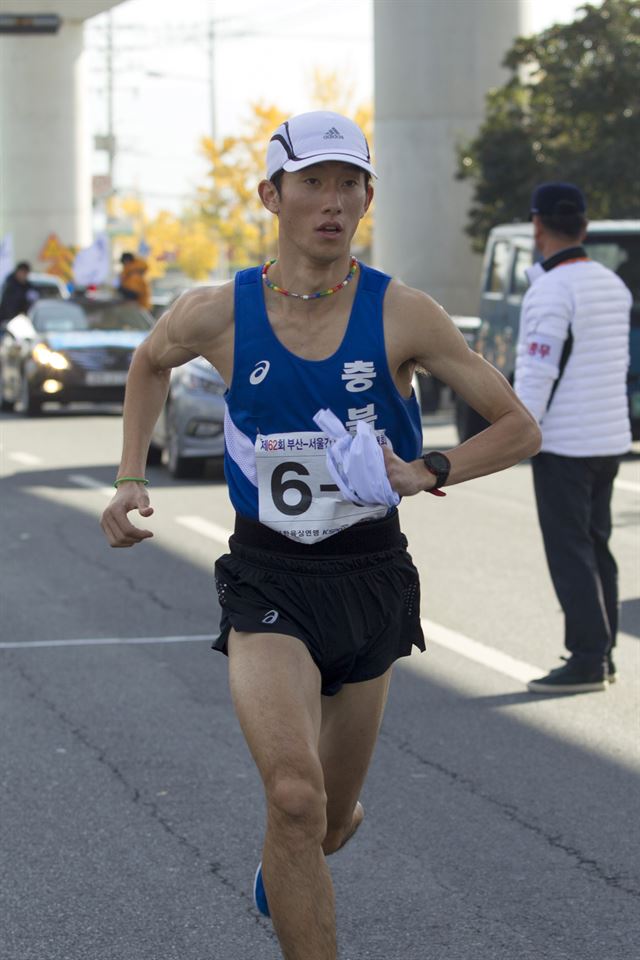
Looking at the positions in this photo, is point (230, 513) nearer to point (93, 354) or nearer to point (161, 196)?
point (93, 354)

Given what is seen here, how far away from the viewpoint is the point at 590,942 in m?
4.66

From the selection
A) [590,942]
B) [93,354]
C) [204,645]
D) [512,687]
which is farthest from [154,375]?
[93,354]

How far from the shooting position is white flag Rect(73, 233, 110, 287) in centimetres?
3306

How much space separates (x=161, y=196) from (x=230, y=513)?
11538 cm

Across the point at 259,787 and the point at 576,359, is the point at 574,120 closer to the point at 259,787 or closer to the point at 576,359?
the point at 576,359

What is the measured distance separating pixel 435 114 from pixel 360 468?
34671mm

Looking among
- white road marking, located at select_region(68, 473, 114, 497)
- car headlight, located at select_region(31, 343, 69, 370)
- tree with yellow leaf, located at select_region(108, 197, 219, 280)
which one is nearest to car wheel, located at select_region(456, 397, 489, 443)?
white road marking, located at select_region(68, 473, 114, 497)

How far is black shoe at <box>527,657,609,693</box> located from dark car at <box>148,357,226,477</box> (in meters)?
8.48

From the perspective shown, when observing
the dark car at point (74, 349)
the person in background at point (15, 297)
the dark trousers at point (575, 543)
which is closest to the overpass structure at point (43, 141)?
the person in background at point (15, 297)

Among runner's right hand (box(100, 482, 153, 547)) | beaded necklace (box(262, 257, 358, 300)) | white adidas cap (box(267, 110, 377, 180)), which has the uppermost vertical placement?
white adidas cap (box(267, 110, 377, 180))

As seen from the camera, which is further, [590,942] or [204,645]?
[204,645]

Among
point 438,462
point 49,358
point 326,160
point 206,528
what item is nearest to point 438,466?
point 438,462

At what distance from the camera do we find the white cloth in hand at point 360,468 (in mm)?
3912

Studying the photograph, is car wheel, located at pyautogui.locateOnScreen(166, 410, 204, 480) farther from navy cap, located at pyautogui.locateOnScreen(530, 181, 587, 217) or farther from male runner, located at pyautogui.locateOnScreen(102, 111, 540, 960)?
male runner, located at pyautogui.locateOnScreen(102, 111, 540, 960)
